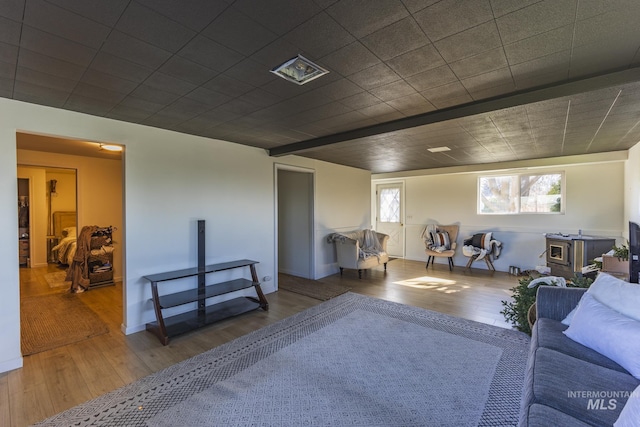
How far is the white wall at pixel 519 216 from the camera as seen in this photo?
16.3 ft

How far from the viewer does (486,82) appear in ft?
6.99

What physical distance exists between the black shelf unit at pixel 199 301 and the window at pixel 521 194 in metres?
5.31

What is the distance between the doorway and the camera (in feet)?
17.8

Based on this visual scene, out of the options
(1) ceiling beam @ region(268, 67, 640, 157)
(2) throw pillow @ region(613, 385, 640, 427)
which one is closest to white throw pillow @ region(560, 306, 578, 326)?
(2) throw pillow @ region(613, 385, 640, 427)

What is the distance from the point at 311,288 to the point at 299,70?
3.56 meters

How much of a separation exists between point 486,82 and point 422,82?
47 cm

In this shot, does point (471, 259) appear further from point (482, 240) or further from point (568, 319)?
point (568, 319)

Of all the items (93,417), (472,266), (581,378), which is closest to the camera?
(581,378)

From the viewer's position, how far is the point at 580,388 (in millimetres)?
1342

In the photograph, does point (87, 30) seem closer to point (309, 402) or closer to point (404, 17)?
point (404, 17)

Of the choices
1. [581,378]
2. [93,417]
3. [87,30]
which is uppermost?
[87,30]

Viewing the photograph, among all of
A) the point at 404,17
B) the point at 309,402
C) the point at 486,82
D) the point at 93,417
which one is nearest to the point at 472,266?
the point at 486,82

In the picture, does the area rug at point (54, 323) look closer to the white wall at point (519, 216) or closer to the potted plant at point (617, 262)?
the potted plant at point (617, 262)

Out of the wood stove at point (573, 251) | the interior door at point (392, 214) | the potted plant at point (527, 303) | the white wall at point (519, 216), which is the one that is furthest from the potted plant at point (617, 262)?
the interior door at point (392, 214)
